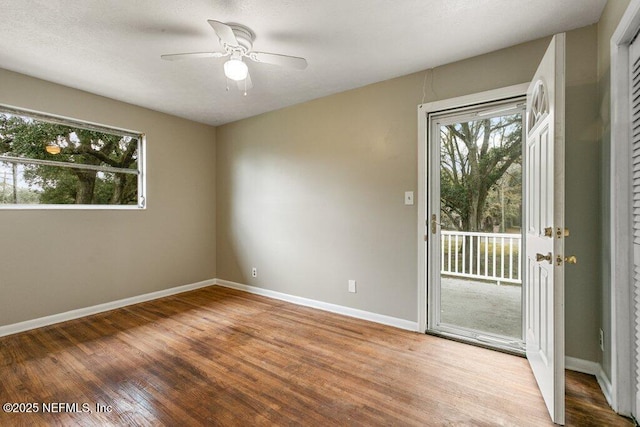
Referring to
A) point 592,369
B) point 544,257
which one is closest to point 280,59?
point 544,257

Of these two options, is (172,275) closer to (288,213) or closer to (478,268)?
(288,213)

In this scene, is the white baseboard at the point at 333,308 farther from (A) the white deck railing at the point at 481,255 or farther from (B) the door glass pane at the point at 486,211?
(A) the white deck railing at the point at 481,255

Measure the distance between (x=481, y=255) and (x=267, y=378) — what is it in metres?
2.57

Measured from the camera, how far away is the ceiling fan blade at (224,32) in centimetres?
171

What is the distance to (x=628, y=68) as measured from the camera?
161 cm

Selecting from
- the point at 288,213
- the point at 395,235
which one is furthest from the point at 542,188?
the point at 288,213

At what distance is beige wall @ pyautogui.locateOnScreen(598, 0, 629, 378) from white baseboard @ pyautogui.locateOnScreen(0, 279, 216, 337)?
4394 mm

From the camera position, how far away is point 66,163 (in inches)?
123

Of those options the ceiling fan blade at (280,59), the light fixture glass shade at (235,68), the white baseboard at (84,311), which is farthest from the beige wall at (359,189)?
the light fixture glass shade at (235,68)

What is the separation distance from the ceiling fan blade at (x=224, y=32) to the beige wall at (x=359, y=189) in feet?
5.09

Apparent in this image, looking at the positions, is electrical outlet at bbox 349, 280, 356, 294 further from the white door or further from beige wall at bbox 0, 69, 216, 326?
beige wall at bbox 0, 69, 216, 326

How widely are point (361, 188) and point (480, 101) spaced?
51.5 inches

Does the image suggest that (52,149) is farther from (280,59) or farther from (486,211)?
(486,211)

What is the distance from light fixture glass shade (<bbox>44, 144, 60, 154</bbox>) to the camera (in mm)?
3006
